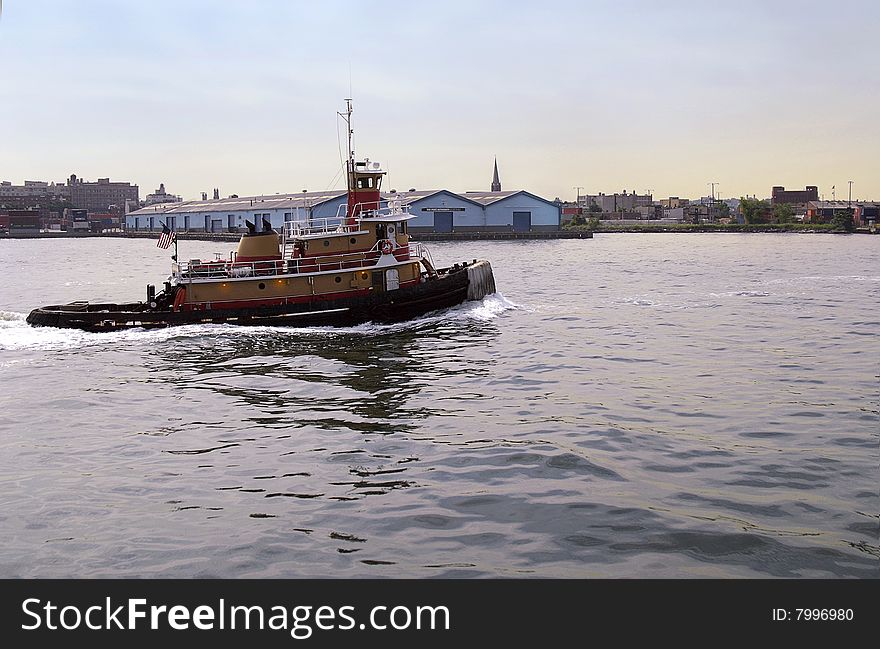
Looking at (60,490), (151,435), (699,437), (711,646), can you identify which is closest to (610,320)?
(699,437)

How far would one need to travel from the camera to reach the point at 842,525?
10.9 meters

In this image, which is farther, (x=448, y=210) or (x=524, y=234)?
(x=524, y=234)

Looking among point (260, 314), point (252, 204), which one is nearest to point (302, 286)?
point (260, 314)

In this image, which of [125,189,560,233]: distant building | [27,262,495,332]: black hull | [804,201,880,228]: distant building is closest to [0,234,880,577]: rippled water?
[27,262,495,332]: black hull

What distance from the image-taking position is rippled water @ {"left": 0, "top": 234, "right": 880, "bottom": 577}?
33.4ft

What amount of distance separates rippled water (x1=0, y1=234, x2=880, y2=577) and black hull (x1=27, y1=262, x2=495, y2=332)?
1.21 metres

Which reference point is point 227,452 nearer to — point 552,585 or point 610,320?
point 552,585

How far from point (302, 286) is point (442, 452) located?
1835 centimetres

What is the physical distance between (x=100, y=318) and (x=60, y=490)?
1957 centimetres

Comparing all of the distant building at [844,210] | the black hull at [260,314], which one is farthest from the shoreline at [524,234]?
the black hull at [260,314]

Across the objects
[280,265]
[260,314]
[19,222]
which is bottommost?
[260,314]

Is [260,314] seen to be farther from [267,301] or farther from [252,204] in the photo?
[252,204]

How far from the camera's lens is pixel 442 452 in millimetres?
14438

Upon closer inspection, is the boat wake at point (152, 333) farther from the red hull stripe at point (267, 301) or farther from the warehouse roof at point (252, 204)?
the warehouse roof at point (252, 204)
